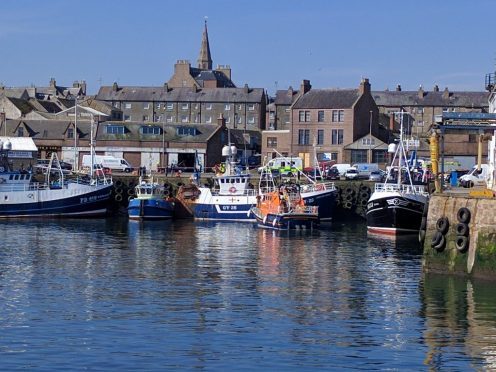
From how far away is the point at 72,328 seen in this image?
3086 cm

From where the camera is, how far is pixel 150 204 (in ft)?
243

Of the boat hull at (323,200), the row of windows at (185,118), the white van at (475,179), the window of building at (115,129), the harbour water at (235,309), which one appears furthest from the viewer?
the row of windows at (185,118)

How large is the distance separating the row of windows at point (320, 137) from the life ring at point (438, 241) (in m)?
66.4

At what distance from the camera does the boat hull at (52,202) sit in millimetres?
74562

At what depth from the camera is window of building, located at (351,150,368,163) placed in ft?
341

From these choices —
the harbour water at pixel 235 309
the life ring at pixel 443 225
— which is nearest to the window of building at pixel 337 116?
the harbour water at pixel 235 309

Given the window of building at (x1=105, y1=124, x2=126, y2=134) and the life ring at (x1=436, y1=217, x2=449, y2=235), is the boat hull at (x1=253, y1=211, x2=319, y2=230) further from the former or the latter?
the window of building at (x1=105, y1=124, x2=126, y2=134)

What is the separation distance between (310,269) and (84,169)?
46617 mm

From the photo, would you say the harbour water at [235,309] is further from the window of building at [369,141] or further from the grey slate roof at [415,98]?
the grey slate roof at [415,98]

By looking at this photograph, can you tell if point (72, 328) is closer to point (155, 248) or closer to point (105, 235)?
point (155, 248)

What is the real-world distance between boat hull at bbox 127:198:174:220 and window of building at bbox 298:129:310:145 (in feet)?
116

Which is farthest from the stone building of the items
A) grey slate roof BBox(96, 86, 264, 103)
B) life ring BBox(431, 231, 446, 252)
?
life ring BBox(431, 231, 446, 252)

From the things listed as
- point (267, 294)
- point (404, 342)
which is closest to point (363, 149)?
point (267, 294)

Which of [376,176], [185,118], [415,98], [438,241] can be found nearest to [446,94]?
[415,98]
